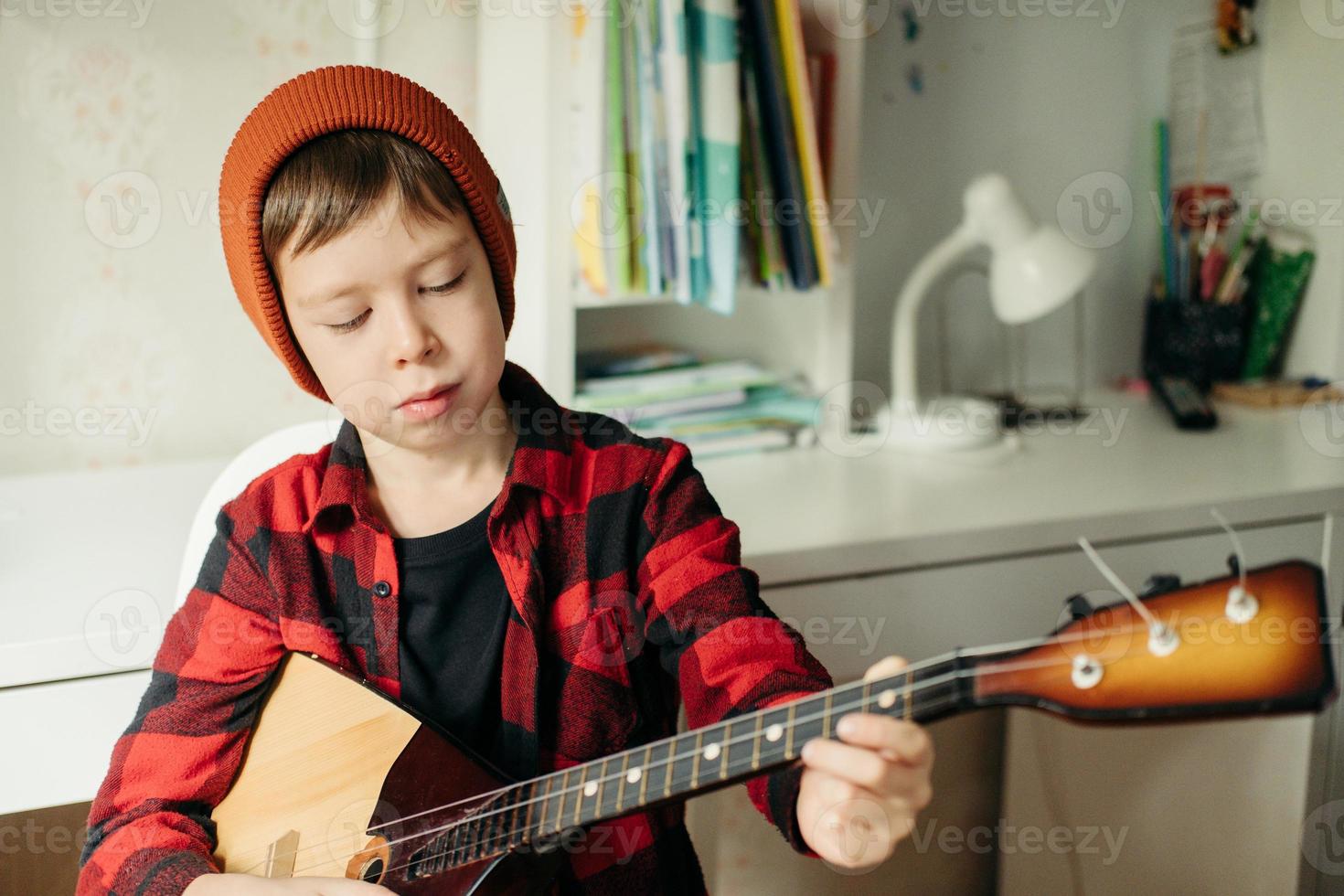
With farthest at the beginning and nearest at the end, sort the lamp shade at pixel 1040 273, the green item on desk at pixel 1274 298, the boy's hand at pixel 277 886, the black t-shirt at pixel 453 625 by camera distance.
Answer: the green item on desk at pixel 1274 298 < the lamp shade at pixel 1040 273 < the black t-shirt at pixel 453 625 < the boy's hand at pixel 277 886

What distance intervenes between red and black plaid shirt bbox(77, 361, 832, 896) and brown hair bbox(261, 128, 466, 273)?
18 centimetres

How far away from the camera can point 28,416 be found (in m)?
1.37

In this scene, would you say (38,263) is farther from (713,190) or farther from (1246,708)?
(1246,708)

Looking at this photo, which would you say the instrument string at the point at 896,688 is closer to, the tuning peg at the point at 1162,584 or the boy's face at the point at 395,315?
the tuning peg at the point at 1162,584

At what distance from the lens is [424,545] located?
852mm

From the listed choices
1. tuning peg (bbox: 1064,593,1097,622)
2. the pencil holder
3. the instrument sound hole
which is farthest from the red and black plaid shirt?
the pencil holder

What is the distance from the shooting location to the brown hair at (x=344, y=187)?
755 millimetres

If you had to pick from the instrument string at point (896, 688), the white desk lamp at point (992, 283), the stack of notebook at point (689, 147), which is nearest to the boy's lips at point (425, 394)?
the instrument string at point (896, 688)

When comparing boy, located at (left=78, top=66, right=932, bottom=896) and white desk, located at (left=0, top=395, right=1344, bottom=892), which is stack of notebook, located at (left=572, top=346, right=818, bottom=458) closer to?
white desk, located at (left=0, top=395, right=1344, bottom=892)

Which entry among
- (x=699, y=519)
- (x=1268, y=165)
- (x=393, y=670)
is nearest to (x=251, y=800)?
(x=393, y=670)

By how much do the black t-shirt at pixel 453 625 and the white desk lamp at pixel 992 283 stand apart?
2.73ft

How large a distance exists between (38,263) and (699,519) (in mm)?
934

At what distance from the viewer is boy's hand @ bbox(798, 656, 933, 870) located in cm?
59

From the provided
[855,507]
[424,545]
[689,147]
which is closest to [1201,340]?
[855,507]
